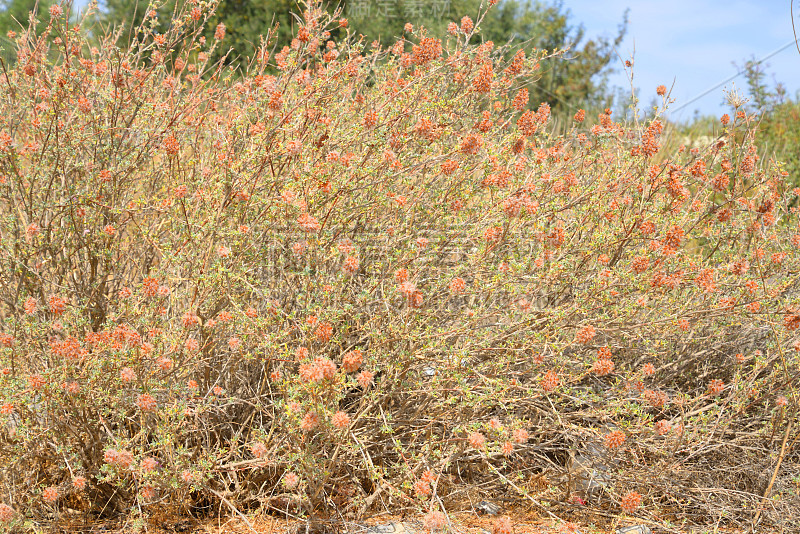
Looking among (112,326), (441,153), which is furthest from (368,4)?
(112,326)

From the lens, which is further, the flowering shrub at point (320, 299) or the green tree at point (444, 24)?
the green tree at point (444, 24)

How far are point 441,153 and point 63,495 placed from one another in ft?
7.98

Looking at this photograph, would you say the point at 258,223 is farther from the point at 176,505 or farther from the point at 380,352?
the point at 176,505

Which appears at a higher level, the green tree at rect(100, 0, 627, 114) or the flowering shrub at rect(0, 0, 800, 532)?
the green tree at rect(100, 0, 627, 114)

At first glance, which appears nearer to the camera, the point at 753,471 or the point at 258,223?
the point at 258,223

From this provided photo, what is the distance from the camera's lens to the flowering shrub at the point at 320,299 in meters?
2.97

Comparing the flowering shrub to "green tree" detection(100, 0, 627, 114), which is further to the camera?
"green tree" detection(100, 0, 627, 114)

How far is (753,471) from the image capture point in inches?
144

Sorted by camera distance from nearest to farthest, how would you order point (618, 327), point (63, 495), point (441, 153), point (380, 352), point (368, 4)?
1. point (380, 352)
2. point (63, 495)
3. point (618, 327)
4. point (441, 153)
5. point (368, 4)

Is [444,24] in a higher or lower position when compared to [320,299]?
higher

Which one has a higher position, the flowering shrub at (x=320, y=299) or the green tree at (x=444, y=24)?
the green tree at (x=444, y=24)

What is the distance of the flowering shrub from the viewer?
2967 mm

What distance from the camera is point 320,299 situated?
10.2 ft

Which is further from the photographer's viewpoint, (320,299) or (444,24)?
(444,24)
